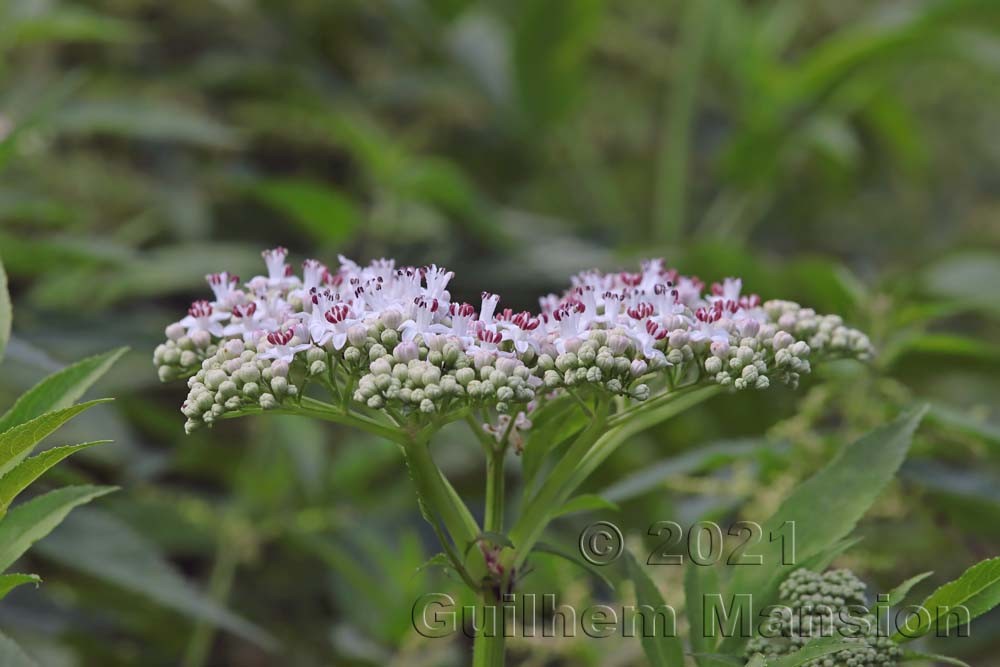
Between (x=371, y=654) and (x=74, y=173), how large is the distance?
1.42m

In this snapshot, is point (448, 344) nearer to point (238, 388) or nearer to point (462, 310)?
point (462, 310)

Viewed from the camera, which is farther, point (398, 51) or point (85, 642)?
point (398, 51)

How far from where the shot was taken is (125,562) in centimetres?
132

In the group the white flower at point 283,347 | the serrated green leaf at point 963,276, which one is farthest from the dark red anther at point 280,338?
the serrated green leaf at point 963,276

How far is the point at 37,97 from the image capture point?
2.23 m

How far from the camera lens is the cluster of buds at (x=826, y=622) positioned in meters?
0.86

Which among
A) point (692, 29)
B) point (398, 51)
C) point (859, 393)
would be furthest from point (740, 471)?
point (398, 51)

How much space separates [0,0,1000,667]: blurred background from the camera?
5.04 ft

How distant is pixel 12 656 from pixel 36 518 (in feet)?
0.49

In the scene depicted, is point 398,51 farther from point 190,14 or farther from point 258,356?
point 258,356

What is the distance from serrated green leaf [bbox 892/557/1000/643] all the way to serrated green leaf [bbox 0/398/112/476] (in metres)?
0.68

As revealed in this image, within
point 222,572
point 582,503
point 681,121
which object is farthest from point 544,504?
point 681,121

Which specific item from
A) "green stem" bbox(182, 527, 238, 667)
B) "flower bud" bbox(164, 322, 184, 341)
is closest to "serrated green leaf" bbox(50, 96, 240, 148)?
"green stem" bbox(182, 527, 238, 667)

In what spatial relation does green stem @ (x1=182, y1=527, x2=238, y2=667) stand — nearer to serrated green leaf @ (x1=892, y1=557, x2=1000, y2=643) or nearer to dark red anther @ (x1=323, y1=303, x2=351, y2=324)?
dark red anther @ (x1=323, y1=303, x2=351, y2=324)
